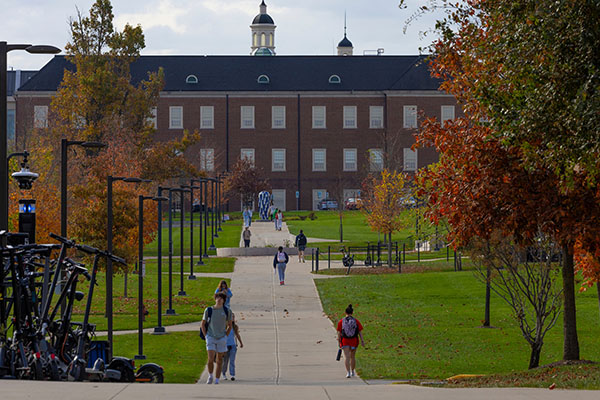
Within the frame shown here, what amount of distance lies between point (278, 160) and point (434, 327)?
2703 inches

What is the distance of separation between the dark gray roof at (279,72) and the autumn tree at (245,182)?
8.87 m

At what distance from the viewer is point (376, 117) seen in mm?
97625

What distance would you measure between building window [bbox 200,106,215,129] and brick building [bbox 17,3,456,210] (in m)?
0.10

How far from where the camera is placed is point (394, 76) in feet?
324

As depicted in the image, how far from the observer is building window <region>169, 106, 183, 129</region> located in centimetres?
9698

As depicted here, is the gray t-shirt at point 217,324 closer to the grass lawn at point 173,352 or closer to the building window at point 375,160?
the grass lawn at point 173,352

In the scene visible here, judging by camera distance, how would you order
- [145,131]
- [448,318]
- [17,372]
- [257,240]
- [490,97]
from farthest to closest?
[257,240]
[145,131]
[448,318]
[490,97]
[17,372]

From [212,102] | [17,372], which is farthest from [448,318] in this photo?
[212,102]

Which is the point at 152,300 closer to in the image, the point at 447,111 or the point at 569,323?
the point at 569,323

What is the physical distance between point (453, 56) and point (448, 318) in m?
14.4

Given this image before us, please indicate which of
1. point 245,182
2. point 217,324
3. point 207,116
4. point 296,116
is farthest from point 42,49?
point 296,116

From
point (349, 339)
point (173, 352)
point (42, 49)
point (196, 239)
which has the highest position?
point (42, 49)

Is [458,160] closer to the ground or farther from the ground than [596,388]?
farther from the ground

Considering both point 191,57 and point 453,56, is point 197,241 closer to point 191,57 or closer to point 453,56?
point 191,57
